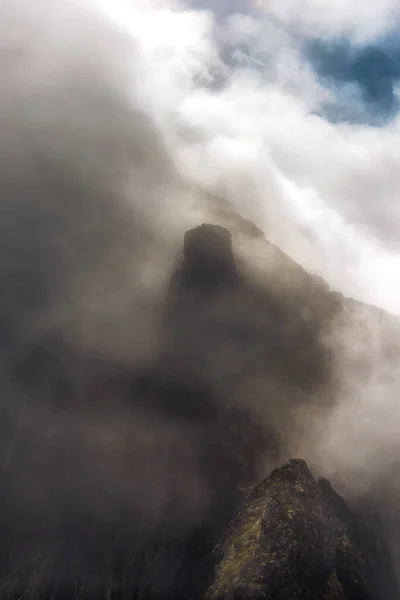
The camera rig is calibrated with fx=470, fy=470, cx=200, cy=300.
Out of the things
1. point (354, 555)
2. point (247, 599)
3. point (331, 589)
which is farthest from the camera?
point (354, 555)

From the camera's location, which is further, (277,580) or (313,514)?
(313,514)

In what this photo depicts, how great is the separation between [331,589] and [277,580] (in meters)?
22.6

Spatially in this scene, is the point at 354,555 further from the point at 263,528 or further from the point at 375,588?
the point at 263,528

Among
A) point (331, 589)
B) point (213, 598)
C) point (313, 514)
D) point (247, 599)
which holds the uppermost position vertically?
point (313, 514)

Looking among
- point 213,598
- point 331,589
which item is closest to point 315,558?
point 331,589

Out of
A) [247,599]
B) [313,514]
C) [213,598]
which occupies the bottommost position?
[213,598]

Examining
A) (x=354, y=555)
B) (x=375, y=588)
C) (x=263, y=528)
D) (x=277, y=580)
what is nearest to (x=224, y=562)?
(x=263, y=528)

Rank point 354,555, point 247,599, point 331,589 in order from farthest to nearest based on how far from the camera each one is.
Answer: point 354,555 → point 331,589 → point 247,599

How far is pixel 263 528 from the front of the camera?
638 ft

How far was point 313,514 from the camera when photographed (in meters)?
193

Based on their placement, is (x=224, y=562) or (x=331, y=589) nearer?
(x=331, y=589)

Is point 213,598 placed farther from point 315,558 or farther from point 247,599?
point 315,558

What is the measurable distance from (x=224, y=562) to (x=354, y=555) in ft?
174

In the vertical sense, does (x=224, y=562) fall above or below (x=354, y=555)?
below
